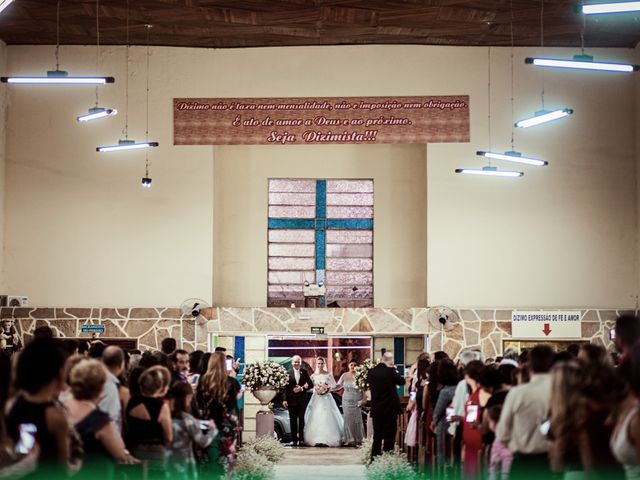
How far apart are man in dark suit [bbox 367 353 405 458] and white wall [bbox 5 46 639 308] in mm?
4984

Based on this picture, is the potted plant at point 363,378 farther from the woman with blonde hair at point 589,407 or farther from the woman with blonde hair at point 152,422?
the woman with blonde hair at point 589,407

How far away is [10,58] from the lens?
19344mm

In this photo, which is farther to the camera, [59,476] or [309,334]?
[309,334]

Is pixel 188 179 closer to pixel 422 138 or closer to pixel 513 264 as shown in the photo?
pixel 422 138

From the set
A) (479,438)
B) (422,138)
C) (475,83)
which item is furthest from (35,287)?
(479,438)

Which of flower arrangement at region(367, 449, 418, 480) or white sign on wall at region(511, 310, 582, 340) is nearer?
flower arrangement at region(367, 449, 418, 480)

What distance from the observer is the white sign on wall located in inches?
731

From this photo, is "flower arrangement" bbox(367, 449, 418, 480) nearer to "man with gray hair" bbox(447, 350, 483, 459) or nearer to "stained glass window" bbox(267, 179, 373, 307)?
"man with gray hair" bbox(447, 350, 483, 459)

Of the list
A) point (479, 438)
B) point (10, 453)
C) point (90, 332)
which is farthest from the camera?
point (90, 332)

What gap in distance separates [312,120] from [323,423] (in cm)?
538

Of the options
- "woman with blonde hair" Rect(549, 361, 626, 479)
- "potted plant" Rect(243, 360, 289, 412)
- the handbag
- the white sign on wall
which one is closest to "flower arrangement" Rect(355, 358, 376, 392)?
"potted plant" Rect(243, 360, 289, 412)

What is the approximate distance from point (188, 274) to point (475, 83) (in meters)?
6.09

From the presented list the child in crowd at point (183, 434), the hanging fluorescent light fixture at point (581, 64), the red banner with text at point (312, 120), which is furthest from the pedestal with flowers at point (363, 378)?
the child in crowd at point (183, 434)

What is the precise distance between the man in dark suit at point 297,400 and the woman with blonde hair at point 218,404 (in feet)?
24.2
